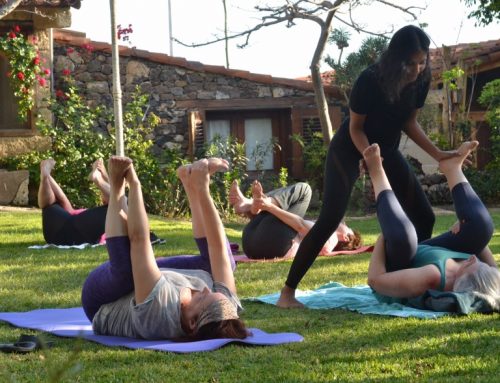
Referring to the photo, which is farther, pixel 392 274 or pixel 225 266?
pixel 392 274

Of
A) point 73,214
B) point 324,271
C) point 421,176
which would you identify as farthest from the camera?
point 421,176

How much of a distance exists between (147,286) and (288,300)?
1402 millimetres

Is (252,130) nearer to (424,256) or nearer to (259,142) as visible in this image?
(259,142)

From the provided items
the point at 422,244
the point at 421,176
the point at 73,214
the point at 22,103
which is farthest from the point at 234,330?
the point at 421,176

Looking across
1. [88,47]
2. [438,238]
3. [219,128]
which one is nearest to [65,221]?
[438,238]

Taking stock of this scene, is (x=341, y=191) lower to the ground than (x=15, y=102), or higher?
lower

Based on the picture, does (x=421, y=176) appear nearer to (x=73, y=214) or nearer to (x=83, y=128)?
(x=83, y=128)

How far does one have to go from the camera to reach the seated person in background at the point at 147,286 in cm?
429

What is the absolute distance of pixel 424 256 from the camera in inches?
206

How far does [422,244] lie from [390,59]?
1.03m

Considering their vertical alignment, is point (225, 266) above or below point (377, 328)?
above

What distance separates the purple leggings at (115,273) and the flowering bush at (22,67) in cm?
1043

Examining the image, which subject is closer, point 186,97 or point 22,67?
point 22,67

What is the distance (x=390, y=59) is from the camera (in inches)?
204
